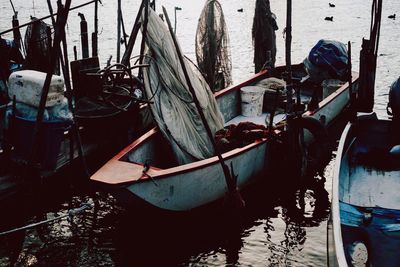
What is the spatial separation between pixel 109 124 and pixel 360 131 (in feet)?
19.5

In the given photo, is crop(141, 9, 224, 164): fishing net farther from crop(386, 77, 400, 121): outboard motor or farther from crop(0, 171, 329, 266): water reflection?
crop(386, 77, 400, 121): outboard motor

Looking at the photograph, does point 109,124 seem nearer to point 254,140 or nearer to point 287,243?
point 254,140

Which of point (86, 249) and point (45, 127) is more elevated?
→ point (45, 127)

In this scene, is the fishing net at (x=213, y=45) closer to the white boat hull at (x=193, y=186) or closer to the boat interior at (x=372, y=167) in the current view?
the white boat hull at (x=193, y=186)

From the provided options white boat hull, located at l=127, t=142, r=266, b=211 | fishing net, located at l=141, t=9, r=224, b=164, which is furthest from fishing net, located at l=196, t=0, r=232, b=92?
white boat hull, located at l=127, t=142, r=266, b=211

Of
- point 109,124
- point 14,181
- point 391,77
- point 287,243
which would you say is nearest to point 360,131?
point 287,243

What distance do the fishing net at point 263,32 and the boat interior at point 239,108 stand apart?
1.41 metres

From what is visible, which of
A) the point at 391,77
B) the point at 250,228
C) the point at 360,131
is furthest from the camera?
the point at 391,77

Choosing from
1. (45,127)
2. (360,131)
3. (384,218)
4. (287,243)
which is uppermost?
(45,127)

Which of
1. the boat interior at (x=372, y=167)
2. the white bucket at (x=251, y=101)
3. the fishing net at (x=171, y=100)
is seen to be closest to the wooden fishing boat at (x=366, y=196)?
the boat interior at (x=372, y=167)

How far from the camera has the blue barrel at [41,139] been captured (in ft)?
28.1

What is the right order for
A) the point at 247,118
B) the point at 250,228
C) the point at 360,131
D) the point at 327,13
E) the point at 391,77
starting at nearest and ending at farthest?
the point at 250,228
the point at 360,131
the point at 247,118
the point at 391,77
the point at 327,13

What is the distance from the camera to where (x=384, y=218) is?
7.34 meters

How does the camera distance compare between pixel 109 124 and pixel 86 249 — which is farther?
pixel 109 124
